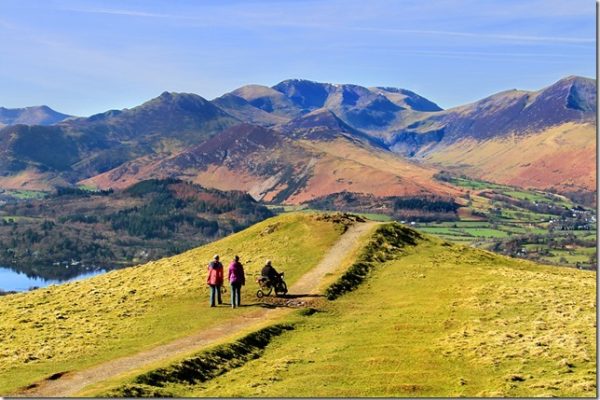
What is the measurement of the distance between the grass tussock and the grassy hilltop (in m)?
0.19

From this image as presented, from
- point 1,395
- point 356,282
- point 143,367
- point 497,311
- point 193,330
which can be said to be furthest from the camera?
point 356,282

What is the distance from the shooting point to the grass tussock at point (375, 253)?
4803 cm

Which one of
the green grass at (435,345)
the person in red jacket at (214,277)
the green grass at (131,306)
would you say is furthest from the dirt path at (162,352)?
the person in red jacket at (214,277)

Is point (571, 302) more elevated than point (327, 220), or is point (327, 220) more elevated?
point (327, 220)

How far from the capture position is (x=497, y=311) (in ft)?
132

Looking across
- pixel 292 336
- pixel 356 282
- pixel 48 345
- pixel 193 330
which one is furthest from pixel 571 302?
pixel 48 345

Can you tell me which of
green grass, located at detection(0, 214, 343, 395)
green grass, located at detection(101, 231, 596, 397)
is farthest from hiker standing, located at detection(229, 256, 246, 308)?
green grass, located at detection(101, 231, 596, 397)

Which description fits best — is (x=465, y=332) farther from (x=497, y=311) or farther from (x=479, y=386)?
(x=479, y=386)

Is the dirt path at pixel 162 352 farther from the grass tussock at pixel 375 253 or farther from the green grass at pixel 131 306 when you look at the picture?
the grass tussock at pixel 375 253

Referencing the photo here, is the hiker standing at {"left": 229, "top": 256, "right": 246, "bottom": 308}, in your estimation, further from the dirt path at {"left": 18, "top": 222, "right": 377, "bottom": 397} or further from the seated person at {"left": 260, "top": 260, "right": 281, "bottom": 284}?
the seated person at {"left": 260, "top": 260, "right": 281, "bottom": 284}

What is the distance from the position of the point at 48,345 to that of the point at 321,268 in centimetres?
2467

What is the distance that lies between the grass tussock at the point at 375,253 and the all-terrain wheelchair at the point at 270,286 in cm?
314

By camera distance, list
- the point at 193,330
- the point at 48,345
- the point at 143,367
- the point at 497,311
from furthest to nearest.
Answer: the point at 497,311, the point at 193,330, the point at 48,345, the point at 143,367

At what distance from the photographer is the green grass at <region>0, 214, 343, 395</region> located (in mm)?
33000
